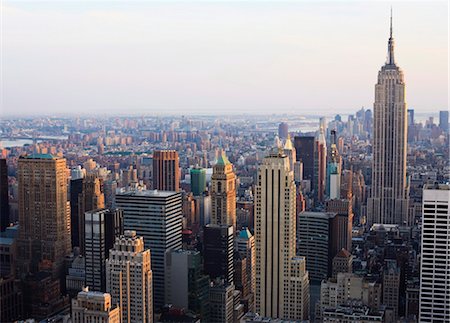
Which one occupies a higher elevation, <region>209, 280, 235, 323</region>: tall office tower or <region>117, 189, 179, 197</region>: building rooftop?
<region>117, 189, 179, 197</region>: building rooftop

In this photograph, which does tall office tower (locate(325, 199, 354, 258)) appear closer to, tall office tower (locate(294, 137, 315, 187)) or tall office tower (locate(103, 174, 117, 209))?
tall office tower (locate(294, 137, 315, 187))

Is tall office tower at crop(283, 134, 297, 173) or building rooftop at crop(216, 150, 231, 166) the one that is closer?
tall office tower at crop(283, 134, 297, 173)

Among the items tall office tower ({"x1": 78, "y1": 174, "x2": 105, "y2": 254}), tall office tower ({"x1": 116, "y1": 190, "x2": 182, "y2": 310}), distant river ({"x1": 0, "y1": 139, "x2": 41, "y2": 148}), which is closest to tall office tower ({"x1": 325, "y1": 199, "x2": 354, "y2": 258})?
tall office tower ({"x1": 116, "y1": 190, "x2": 182, "y2": 310})

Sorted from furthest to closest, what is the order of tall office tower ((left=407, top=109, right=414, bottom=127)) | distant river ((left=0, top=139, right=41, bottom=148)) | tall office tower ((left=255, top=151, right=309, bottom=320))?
tall office tower ((left=407, top=109, right=414, bottom=127)) < tall office tower ((left=255, top=151, right=309, bottom=320)) < distant river ((left=0, top=139, right=41, bottom=148))

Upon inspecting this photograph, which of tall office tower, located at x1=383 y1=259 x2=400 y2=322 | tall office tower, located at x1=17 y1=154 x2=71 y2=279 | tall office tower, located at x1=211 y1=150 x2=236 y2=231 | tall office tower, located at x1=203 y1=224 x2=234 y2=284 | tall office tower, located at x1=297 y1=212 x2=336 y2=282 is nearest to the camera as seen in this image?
tall office tower, located at x1=383 y1=259 x2=400 y2=322

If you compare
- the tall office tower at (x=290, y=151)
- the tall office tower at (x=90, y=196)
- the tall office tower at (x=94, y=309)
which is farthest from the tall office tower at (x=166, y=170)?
the tall office tower at (x=94, y=309)

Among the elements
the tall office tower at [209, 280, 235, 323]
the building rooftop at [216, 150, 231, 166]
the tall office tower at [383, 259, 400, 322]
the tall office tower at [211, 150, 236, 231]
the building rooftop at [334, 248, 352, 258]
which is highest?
the building rooftop at [216, 150, 231, 166]

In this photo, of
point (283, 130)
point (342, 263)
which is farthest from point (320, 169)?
point (283, 130)

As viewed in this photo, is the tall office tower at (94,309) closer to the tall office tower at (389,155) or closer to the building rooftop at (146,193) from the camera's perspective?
the building rooftop at (146,193)
